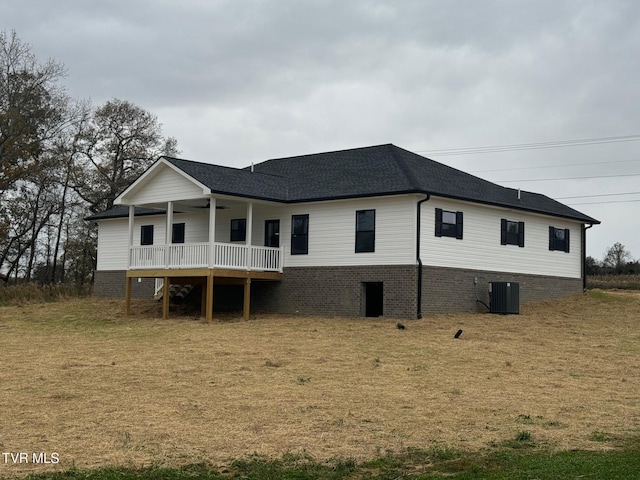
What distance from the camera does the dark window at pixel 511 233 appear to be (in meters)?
31.6

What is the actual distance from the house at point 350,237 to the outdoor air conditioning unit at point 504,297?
683 millimetres

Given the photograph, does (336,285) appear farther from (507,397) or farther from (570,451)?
(570,451)

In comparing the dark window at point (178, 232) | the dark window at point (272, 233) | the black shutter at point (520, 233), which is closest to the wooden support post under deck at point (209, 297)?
the dark window at point (272, 233)

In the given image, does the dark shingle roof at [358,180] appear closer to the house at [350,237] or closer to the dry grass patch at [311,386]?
the house at [350,237]

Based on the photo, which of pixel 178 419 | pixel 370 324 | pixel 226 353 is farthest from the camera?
pixel 370 324

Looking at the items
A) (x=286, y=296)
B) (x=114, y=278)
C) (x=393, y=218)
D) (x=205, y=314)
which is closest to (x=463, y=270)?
(x=393, y=218)

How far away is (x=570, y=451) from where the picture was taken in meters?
11.6

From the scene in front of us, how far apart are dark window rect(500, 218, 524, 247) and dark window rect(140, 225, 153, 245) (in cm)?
1507

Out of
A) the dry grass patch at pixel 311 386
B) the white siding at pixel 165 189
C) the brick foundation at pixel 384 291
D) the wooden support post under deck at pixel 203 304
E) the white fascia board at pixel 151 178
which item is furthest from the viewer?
the wooden support post under deck at pixel 203 304

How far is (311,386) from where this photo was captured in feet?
55.3

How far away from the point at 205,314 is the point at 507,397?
16.1 meters

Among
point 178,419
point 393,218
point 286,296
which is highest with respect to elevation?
point 393,218

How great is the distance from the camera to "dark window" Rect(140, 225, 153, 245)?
36438 mm

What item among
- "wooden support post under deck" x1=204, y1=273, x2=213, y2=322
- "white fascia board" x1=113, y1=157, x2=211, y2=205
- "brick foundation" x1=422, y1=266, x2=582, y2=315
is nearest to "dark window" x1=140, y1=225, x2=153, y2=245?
"white fascia board" x1=113, y1=157, x2=211, y2=205
